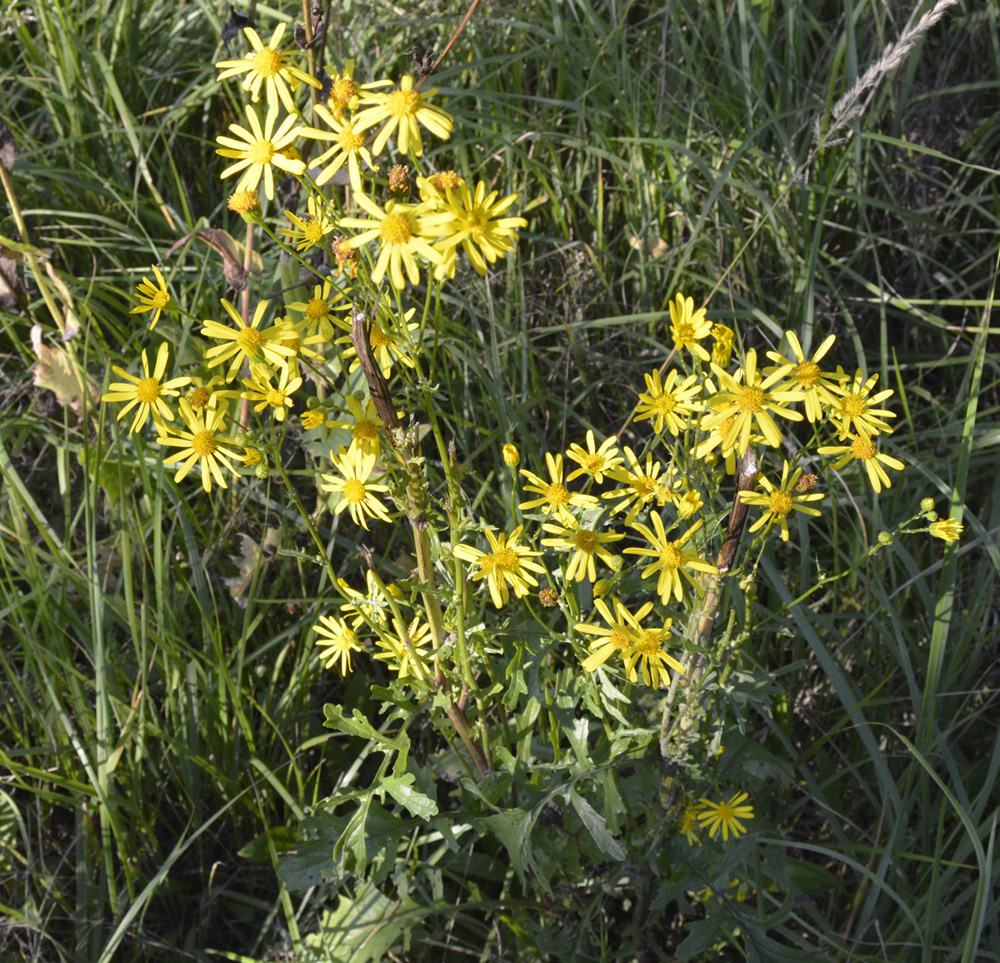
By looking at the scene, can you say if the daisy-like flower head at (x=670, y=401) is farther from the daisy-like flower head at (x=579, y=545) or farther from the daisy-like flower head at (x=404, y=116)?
the daisy-like flower head at (x=404, y=116)

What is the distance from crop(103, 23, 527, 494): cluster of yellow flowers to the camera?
46.8 inches

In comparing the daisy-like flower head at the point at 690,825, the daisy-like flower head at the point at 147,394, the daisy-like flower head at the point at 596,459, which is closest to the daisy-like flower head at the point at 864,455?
the daisy-like flower head at the point at 596,459

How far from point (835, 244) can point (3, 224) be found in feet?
9.30

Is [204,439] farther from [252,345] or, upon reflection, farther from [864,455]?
[864,455]

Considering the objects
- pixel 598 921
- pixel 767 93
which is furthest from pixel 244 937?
pixel 767 93

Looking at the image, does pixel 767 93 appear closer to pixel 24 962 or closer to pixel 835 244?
pixel 835 244

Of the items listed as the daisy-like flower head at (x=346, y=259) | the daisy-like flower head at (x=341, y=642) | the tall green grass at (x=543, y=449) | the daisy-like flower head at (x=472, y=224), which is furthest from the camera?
the tall green grass at (x=543, y=449)

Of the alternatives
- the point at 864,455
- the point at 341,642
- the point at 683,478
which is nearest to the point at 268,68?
the point at 683,478

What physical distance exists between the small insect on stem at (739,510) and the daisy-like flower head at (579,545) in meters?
0.19

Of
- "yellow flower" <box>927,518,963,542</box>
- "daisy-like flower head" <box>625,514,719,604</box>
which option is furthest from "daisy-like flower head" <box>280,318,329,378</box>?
"yellow flower" <box>927,518,963,542</box>

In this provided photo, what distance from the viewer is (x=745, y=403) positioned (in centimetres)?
144

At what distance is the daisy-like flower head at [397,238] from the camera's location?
117 centimetres

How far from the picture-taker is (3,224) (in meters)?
2.84

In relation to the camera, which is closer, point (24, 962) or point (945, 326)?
point (24, 962)
